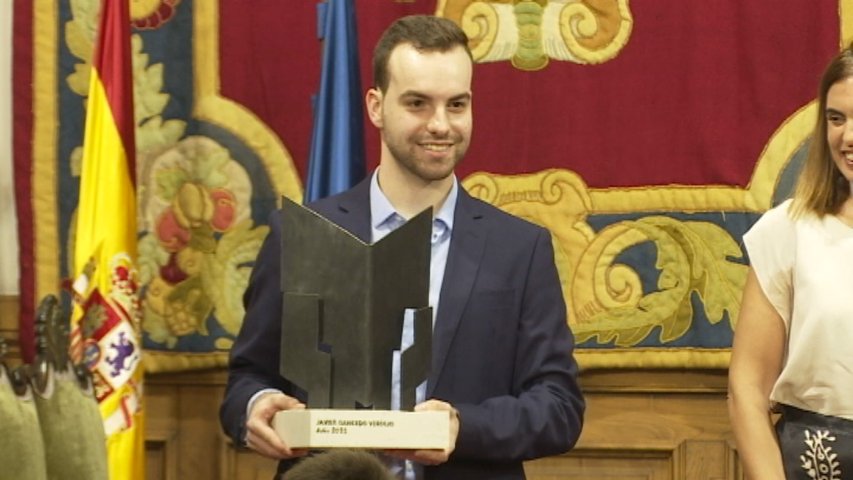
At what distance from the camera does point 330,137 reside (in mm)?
3973

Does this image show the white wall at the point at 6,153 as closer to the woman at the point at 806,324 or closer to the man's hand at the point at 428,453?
the man's hand at the point at 428,453

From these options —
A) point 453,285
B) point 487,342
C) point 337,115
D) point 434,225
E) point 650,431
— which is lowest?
point 650,431

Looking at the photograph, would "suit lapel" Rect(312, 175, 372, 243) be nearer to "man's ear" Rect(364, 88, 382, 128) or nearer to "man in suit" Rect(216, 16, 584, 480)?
"man in suit" Rect(216, 16, 584, 480)

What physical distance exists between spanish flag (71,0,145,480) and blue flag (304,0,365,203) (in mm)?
470

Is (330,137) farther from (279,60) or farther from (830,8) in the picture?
(830,8)

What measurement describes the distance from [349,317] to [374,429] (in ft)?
0.67

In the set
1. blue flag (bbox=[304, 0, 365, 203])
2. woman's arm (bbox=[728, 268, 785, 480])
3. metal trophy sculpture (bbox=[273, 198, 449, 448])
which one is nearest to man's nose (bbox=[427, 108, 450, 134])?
metal trophy sculpture (bbox=[273, 198, 449, 448])

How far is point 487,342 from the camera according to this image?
9.78ft

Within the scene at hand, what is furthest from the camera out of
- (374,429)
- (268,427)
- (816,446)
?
(816,446)

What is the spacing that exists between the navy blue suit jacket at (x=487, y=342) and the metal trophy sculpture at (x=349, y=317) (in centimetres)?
23

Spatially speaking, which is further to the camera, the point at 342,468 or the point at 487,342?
the point at 487,342

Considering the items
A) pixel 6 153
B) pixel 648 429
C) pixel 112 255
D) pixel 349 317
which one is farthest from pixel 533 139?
pixel 349 317

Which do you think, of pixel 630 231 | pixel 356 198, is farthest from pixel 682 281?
pixel 356 198

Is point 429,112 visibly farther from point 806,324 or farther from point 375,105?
point 806,324
